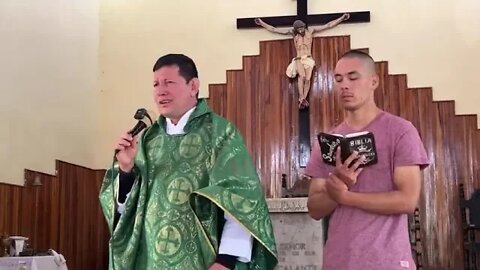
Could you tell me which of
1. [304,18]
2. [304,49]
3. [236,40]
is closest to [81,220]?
[236,40]

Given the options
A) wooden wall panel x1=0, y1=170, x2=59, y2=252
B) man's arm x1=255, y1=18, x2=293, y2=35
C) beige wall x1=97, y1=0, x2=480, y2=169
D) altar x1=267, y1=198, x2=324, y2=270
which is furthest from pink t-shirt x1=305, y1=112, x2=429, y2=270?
man's arm x1=255, y1=18, x2=293, y2=35

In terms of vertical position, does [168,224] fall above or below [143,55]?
below

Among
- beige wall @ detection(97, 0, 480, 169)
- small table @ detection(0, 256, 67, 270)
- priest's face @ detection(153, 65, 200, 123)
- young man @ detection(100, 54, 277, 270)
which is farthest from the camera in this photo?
beige wall @ detection(97, 0, 480, 169)

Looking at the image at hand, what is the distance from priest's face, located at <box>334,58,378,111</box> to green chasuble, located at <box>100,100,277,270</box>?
1.44 feet

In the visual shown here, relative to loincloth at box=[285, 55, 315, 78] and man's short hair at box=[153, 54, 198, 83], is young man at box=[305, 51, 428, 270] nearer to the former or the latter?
man's short hair at box=[153, 54, 198, 83]

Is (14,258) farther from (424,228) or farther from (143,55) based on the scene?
(424,228)

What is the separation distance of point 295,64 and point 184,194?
414 cm

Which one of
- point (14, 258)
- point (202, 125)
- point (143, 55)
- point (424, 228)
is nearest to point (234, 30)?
point (143, 55)

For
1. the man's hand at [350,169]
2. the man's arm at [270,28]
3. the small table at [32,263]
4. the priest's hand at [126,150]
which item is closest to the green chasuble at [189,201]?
the priest's hand at [126,150]

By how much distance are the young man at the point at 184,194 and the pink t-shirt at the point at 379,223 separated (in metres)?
0.30

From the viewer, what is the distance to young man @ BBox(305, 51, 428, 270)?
1996 mm

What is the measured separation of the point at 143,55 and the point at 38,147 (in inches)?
69.5

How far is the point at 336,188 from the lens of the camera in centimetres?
204

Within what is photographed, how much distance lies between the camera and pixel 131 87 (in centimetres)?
668
